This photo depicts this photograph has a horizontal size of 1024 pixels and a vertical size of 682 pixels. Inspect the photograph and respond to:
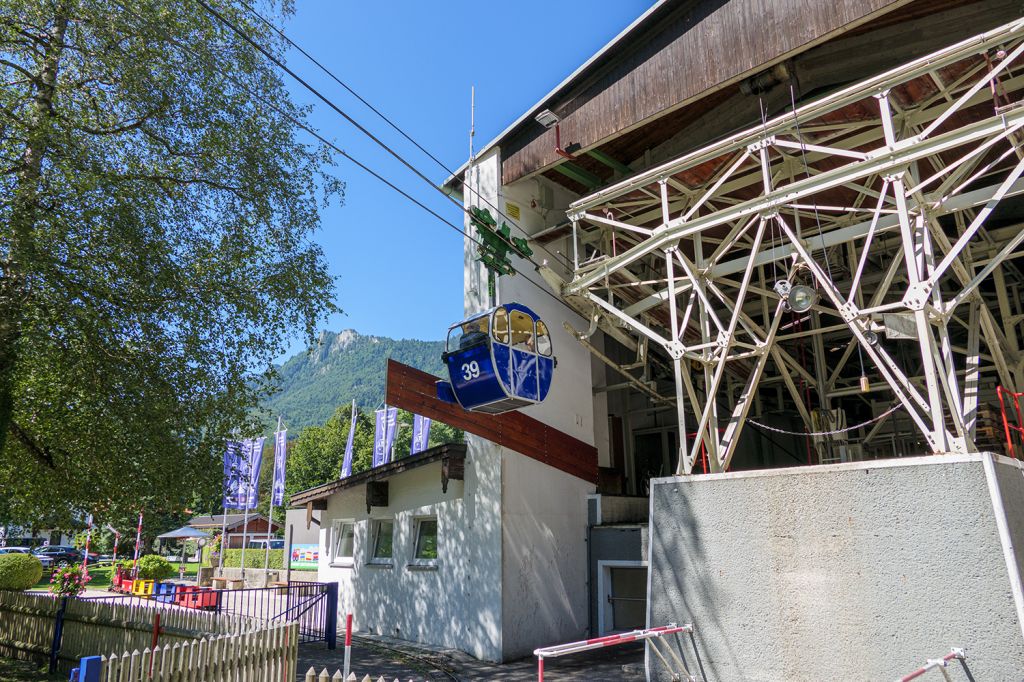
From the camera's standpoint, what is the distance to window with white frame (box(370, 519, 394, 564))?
1588cm

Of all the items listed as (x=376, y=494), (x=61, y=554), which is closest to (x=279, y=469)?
(x=376, y=494)

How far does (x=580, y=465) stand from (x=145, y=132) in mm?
10450

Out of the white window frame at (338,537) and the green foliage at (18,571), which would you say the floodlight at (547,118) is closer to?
the white window frame at (338,537)

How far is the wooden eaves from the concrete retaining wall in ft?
18.1

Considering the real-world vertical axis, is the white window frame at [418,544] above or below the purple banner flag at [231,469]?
below

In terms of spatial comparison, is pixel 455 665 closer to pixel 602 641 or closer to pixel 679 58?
pixel 602 641

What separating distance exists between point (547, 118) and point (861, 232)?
6.57 meters

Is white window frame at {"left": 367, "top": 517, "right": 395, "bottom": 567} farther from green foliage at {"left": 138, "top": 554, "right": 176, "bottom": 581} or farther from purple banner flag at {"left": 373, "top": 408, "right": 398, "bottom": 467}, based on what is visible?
green foliage at {"left": 138, "top": 554, "right": 176, "bottom": 581}

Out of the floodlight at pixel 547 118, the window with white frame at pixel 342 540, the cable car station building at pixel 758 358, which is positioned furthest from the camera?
the window with white frame at pixel 342 540

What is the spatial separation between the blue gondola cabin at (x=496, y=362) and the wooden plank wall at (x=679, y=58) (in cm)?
450

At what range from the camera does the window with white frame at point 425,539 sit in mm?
14438

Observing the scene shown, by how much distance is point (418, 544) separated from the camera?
48.5 ft

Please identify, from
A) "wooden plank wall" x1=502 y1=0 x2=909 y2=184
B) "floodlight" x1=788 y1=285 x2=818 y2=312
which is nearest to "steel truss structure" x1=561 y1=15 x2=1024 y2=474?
"floodlight" x1=788 y1=285 x2=818 y2=312

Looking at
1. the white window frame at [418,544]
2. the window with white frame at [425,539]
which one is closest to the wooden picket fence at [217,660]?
the white window frame at [418,544]
